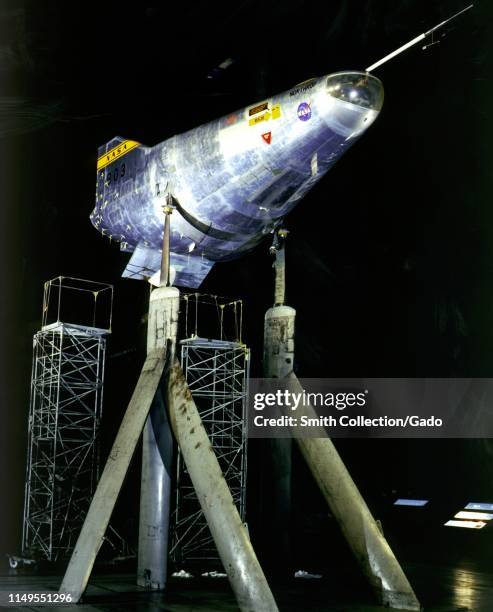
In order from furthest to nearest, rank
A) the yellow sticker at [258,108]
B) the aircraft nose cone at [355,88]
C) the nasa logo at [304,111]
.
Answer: the yellow sticker at [258,108], the nasa logo at [304,111], the aircraft nose cone at [355,88]

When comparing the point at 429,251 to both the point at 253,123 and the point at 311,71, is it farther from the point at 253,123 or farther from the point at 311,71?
the point at 253,123

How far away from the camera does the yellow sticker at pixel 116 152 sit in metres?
12.8

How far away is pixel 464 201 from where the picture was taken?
67.5 ft

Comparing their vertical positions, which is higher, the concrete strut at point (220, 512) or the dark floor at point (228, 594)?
the concrete strut at point (220, 512)

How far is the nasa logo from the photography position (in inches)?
383

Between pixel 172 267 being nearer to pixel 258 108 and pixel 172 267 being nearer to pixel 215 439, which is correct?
pixel 258 108

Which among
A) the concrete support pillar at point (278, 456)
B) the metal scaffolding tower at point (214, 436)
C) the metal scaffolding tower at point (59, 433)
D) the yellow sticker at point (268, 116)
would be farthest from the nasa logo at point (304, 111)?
the metal scaffolding tower at point (214, 436)

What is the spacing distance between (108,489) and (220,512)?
6.63 ft

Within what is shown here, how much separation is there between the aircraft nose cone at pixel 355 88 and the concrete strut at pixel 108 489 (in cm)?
498

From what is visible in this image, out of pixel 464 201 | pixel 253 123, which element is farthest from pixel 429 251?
pixel 253 123

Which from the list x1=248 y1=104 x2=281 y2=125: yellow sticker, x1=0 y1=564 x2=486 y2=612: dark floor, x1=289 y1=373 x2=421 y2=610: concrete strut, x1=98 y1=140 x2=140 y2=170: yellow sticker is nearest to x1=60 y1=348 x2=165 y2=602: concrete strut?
x1=0 y1=564 x2=486 y2=612: dark floor

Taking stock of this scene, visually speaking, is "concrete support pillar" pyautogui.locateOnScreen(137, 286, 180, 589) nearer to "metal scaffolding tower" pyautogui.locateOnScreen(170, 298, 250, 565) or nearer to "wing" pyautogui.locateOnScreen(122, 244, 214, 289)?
"wing" pyautogui.locateOnScreen(122, 244, 214, 289)

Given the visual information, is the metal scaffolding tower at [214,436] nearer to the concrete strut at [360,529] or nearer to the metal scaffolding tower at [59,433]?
the metal scaffolding tower at [59,433]

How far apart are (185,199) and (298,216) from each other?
10631 mm
